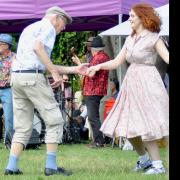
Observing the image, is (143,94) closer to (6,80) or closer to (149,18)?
(149,18)

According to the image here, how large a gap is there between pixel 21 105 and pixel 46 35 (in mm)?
775

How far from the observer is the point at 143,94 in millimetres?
6457

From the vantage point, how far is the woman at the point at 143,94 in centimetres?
635

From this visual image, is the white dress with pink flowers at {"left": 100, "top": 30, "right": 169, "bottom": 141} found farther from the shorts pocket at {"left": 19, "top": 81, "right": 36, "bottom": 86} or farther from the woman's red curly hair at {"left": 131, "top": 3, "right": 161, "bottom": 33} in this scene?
the shorts pocket at {"left": 19, "top": 81, "right": 36, "bottom": 86}

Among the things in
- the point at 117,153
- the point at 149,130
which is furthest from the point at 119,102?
the point at 117,153

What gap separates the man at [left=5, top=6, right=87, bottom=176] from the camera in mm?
6172

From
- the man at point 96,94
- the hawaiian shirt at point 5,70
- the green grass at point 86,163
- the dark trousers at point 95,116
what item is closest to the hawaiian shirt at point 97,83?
the man at point 96,94

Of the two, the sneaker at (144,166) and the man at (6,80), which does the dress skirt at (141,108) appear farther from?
the man at (6,80)

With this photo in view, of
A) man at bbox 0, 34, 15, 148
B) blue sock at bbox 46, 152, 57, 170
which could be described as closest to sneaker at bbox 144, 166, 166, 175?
blue sock at bbox 46, 152, 57, 170

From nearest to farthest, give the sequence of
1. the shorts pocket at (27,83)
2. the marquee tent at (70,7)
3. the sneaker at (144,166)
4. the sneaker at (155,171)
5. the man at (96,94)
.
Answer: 1. the shorts pocket at (27,83)
2. the sneaker at (155,171)
3. the sneaker at (144,166)
4. the marquee tent at (70,7)
5. the man at (96,94)

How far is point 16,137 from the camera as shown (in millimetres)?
6285

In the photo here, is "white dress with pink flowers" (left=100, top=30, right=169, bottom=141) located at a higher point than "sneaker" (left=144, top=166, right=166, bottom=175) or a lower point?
higher

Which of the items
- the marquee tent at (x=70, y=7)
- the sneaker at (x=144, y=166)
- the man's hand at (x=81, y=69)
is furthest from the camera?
the marquee tent at (x=70, y=7)

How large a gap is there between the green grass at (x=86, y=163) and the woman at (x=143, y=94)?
25cm
